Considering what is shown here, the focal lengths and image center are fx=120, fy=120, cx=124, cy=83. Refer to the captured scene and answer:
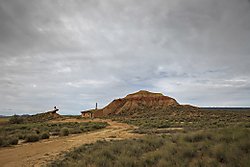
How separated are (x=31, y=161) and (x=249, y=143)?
11.5m

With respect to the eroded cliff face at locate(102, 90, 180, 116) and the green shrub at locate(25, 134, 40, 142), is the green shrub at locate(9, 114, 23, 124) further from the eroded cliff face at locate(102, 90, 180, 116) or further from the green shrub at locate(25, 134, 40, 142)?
the eroded cliff face at locate(102, 90, 180, 116)

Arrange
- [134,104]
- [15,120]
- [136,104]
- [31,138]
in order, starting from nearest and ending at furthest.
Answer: [31,138] → [15,120] → [136,104] → [134,104]

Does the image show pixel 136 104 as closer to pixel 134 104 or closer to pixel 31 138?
pixel 134 104

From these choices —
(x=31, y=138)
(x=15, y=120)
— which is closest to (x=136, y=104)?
(x=15, y=120)

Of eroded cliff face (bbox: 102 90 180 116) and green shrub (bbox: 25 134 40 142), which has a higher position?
eroded cliff face (bbox: 102 90 180 116)

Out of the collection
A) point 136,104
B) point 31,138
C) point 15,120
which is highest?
point 136,104

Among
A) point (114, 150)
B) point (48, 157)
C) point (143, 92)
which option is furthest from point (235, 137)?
point (143, 92)

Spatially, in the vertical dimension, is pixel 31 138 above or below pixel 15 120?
below

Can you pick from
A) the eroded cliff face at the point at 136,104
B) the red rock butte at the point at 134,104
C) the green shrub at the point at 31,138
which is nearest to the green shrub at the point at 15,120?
the green shrub at the point at 31,138

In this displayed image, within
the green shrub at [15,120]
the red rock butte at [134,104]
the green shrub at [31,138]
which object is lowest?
the green shrub at [31,138]

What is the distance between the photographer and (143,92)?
70750mm

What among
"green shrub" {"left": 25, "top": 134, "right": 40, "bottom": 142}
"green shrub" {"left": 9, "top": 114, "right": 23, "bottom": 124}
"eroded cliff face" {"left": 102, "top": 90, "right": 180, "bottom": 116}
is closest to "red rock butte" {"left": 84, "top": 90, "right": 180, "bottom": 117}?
"eroded cliff face" {"left": 102, "top": 90, "right": 180, "bottom": 116}

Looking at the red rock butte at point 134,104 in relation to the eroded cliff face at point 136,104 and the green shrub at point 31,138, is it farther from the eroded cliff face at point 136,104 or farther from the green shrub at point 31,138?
the green shrub at point 31,138

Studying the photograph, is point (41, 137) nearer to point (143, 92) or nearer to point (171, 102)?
point (171, 102)
